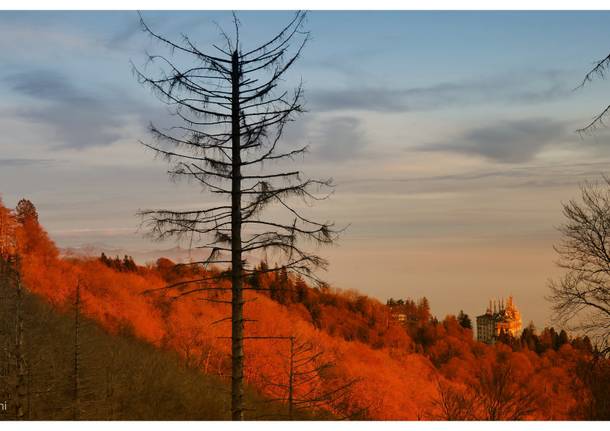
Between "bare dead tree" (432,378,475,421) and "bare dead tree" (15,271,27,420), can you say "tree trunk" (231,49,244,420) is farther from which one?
"bare dead tree" (432,378,475,421)

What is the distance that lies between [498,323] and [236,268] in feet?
214

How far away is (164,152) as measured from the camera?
504 inches

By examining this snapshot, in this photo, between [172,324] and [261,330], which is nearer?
[172,324]

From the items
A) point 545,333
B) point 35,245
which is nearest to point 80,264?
point 35,245

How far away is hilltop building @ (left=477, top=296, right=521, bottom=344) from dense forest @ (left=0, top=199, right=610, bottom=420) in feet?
5.22

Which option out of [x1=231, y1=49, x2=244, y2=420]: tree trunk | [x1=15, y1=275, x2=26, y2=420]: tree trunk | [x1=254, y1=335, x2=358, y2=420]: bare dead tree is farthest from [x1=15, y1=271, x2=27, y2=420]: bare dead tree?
[x1=231, y1=49, x2=244, y2=420]: tree trunk

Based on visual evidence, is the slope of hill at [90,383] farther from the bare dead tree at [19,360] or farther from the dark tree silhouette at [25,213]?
the dark tree silhouette at [25,213]

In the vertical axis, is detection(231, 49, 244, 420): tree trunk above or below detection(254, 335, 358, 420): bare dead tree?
above

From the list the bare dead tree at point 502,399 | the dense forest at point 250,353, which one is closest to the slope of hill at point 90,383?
the dense forest at point 250,353

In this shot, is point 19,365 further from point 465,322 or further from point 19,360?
point 465,322

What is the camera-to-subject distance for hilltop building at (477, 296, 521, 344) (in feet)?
212
